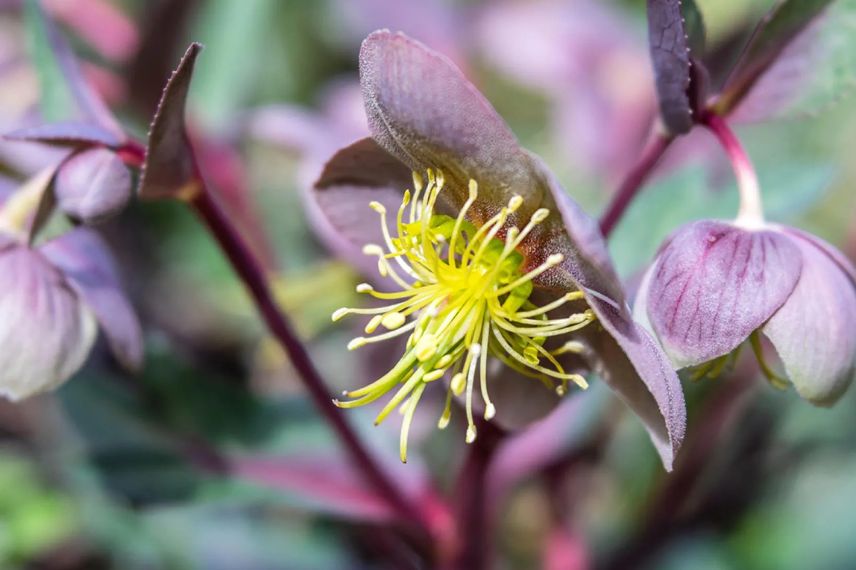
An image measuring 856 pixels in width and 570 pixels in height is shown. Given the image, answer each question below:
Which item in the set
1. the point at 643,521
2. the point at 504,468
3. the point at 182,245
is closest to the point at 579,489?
the point at 643,521

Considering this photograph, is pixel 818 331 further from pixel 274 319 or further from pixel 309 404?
pixel 309 404

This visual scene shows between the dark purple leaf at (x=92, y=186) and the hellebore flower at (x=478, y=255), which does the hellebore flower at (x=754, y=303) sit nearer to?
the hellebore flower at (x=478, y=255)

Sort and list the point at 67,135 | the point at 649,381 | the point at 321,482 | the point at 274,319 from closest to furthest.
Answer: the point at 649,381 < the point at 67,135 < the point at 274,319 < the point at 321,482

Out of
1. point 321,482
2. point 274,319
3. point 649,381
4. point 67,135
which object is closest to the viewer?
point 649,381

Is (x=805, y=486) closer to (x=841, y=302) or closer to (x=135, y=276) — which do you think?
(x=841, y=302)

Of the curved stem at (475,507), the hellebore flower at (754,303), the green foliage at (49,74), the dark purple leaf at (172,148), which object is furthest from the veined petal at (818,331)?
the green foliage at (49,74)

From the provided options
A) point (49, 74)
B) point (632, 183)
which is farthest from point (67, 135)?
point (632, 183)

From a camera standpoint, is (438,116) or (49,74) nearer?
(438,116)
